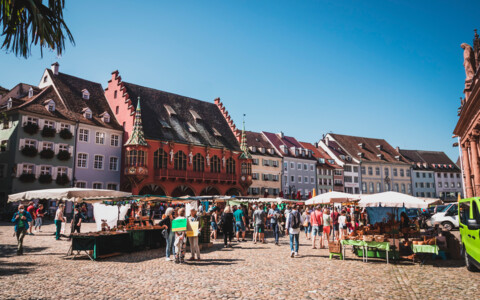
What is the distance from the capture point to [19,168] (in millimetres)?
32312

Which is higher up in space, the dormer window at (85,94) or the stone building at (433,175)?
the dormer window at (85,94)

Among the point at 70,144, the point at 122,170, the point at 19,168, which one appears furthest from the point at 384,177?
the point at 19,168

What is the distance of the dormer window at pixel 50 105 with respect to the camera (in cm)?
3567

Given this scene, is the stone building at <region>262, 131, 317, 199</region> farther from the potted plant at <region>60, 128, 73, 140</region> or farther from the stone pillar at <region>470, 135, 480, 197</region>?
the potted plant at <region>60, 128, 73, 140</region>

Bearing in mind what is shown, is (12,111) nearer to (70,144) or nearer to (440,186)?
(70,144)

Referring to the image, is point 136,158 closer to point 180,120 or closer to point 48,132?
point 48,132

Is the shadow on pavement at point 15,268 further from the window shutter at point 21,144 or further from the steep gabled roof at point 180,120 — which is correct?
the steep gabled roof at point 180,120

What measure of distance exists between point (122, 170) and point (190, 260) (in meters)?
30.6

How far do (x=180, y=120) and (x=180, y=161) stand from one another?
6360 mm

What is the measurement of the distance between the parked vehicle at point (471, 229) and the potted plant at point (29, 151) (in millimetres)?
34246

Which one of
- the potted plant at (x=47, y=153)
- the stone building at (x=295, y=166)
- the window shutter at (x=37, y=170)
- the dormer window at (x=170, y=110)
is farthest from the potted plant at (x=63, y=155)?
the stone building at (x=295, y=166)

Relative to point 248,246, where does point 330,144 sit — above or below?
above

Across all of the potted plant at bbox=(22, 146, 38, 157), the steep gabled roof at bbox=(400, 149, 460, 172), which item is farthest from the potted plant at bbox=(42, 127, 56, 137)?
the steep gabled roof at bbox=(400, 149, 460, 172)

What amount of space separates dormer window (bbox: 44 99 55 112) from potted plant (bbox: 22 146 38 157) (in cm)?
457
